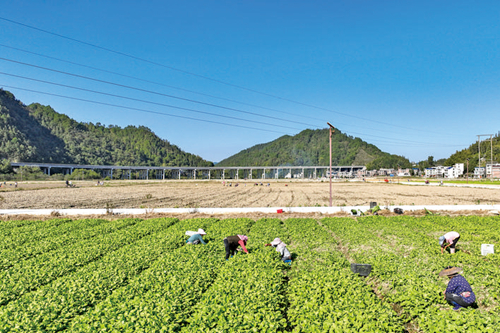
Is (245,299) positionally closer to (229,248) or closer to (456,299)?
(229,248)

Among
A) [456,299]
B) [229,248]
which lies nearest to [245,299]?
[229,248]

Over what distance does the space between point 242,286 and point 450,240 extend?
10.5 meters

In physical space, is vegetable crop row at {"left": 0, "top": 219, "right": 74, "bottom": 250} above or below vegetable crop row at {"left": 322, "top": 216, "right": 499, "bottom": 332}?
below

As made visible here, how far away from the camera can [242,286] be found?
8.50 metres

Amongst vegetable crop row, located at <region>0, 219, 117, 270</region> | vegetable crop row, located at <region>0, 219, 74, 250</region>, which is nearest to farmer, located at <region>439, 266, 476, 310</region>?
vegetable crop row, located at <region>0, 219, 117, 270</region>

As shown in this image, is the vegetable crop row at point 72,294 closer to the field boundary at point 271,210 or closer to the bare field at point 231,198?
the field boundary at point 271,210

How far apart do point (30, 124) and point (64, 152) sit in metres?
44.0

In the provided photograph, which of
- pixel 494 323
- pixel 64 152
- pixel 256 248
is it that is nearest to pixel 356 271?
pixel 494 323

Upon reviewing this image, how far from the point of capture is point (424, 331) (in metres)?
6.53

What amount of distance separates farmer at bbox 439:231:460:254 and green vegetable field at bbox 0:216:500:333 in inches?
18.0

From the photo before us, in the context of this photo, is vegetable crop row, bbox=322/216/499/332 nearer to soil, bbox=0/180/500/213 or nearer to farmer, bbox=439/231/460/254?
farmer, bbox=439/231/460/254

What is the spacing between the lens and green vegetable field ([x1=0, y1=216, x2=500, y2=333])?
6.58 m

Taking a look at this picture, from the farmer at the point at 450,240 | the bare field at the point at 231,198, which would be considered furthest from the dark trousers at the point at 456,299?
the bare field at the point at 231,198

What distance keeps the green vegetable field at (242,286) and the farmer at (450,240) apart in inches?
18.0
